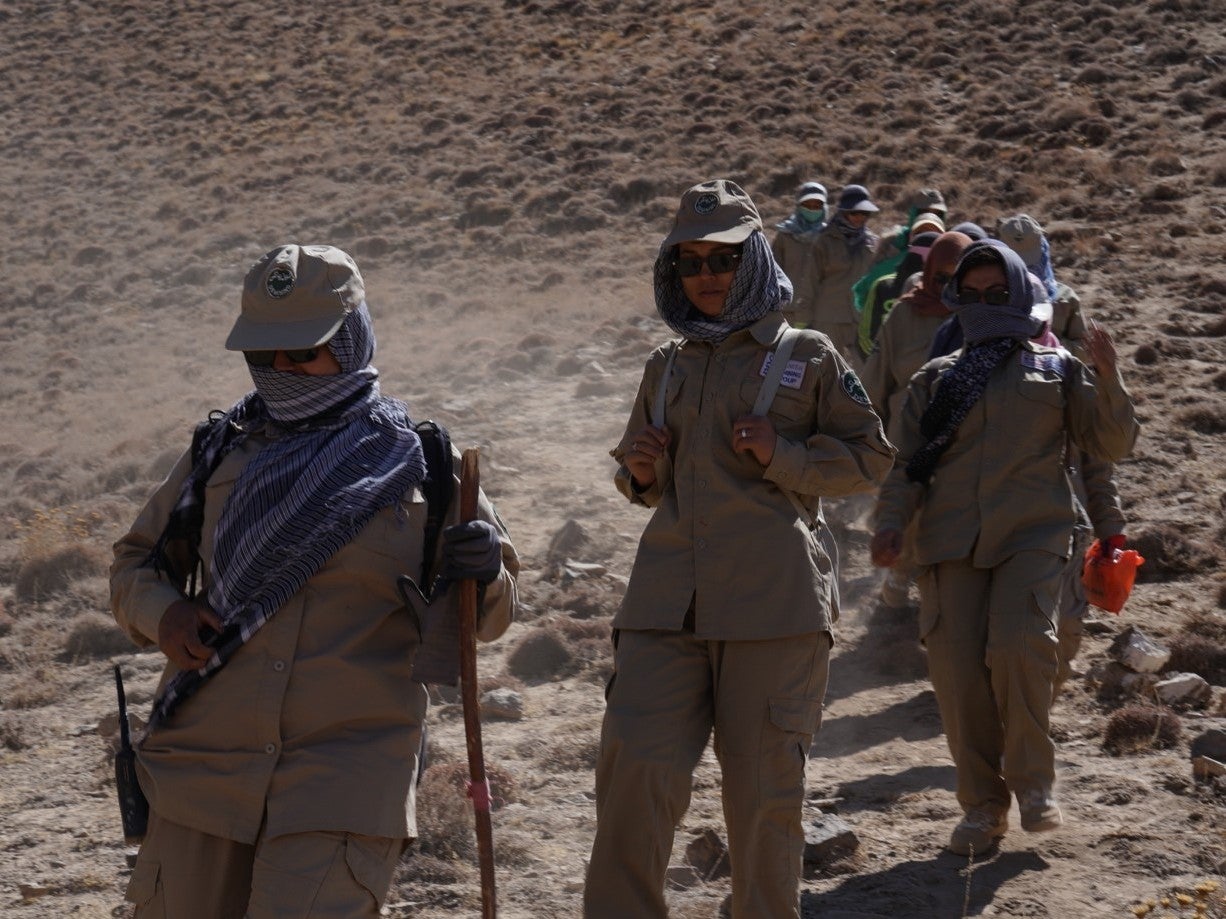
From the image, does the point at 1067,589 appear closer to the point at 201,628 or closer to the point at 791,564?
the point at 791,564

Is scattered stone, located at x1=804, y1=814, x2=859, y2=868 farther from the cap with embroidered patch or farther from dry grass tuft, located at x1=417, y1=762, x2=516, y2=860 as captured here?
the cap with embroidered patch

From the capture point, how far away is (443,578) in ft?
11.0

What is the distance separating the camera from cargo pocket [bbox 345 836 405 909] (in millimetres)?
3252

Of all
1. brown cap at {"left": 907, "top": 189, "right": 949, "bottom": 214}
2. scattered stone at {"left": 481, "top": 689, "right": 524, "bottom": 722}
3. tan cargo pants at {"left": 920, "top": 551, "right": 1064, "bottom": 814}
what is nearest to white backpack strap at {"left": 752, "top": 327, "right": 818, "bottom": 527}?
tan cargo pants at {"left": 920, "top": 551, "right": 1064, "bottom": 814}

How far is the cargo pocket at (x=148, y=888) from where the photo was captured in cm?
330

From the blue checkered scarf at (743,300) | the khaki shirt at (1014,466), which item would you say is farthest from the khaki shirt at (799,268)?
the blue checkered scarf at (743,300)

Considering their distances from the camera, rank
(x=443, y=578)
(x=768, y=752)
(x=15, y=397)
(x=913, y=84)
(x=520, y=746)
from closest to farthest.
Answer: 1. (x=443, y=578)
2. (x=768, y=752)
3. (x=520, y=746)
4. (x=15, y=397)
5. (x=913, y=84)

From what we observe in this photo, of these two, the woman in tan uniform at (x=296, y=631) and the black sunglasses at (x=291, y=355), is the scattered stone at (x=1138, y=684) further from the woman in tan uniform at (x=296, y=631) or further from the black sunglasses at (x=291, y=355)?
the black sunglasses at (x=291, y=355)

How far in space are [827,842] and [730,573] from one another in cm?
193

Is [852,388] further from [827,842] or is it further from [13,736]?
[13,736]

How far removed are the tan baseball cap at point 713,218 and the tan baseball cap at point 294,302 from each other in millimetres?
1035

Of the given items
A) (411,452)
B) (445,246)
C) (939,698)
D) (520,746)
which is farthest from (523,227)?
(411,452)

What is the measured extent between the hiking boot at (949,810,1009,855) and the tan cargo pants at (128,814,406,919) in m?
2.65

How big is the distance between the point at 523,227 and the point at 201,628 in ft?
75.2
